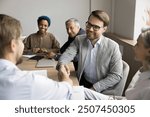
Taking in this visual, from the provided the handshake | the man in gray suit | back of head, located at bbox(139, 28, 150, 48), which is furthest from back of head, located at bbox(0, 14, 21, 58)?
the handshake

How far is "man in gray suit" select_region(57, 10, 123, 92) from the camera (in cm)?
185

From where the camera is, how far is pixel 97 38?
6.44 ft

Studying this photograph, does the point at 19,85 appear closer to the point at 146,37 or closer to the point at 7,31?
the point at 7,31

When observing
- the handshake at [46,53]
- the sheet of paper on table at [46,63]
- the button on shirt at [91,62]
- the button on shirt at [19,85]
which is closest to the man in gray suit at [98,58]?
the button on shirt at [91,62]

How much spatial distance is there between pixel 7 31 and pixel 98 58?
1142mm

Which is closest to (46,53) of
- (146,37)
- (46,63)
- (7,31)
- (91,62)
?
(46,63)

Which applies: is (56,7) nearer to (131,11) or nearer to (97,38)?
Result: (131,11)

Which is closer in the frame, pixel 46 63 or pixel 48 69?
pixel 48 69

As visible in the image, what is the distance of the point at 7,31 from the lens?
92cm

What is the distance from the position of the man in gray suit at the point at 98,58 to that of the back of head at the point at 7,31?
1.01m

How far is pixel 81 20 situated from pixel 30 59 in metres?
1.89

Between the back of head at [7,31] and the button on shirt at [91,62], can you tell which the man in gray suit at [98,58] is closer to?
the button on shirt at [91,62]

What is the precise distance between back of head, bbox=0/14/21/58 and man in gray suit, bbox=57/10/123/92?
1.01m

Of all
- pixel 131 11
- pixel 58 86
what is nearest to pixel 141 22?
pixel 131 11
